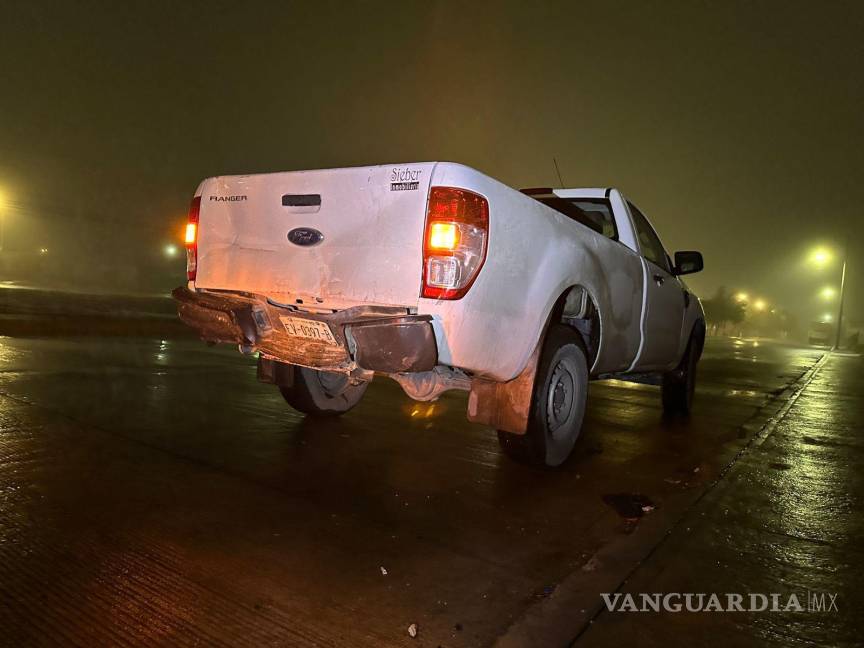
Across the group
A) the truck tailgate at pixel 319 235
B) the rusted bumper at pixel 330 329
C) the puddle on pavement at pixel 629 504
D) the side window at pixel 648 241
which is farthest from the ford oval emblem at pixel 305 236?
the side window at pixel 648 241

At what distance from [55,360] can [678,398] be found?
7857mm

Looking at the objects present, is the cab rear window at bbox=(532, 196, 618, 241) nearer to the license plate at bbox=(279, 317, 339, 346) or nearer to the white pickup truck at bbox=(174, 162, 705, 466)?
the white pickup truck at bbox=(174, 162, 705, 466)

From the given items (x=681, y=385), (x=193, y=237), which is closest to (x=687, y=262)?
(x=681, y=385)

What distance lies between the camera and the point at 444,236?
123 inches

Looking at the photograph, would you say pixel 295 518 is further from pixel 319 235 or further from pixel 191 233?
pixel 191 233

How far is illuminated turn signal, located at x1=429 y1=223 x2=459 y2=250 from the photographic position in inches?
123

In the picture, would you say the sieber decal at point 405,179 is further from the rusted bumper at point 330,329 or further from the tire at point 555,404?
the tire at point 555,404

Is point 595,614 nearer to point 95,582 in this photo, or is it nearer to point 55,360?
point 95,582

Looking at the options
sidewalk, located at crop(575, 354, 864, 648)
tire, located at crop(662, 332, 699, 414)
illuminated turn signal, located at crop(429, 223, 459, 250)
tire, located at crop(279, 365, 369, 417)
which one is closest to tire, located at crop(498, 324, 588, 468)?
sidewalk, located at crop(575, 354, 864, 648)

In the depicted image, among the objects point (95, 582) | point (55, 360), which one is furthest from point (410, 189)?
point (55, 360)

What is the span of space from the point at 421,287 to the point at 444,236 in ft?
0.94

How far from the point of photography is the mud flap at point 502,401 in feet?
12.3

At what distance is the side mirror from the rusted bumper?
13.5 ft

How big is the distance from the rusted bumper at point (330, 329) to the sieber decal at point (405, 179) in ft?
2.16
